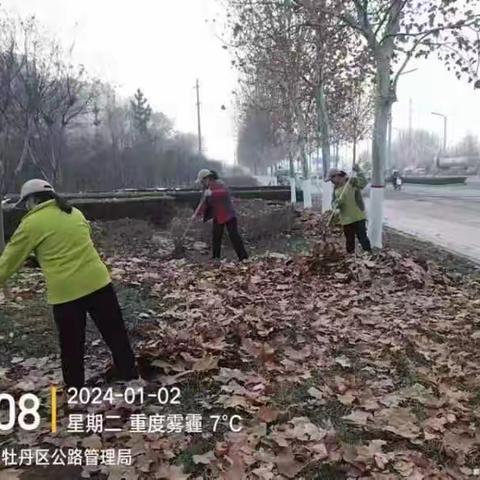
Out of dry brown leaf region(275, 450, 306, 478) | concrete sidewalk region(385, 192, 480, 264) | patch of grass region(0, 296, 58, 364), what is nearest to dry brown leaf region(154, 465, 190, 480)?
dry brown leaf region(275, 450, 306, 478)

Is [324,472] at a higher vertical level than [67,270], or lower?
lower

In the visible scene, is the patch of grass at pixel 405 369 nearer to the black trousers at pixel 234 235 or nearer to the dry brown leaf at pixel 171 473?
the dry brown leaf at pixel 171 473

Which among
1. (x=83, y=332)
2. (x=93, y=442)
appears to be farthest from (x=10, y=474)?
(x=83, y=332)

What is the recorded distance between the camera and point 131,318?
553 centimetres

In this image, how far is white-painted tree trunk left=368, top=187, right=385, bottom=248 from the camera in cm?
942

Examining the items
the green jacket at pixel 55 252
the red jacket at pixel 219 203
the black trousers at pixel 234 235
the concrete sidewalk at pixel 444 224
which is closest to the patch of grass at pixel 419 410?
the green jacket at pixel 55 252

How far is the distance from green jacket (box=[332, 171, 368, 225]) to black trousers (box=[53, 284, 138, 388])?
199 inches

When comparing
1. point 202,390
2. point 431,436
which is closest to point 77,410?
point 202,390

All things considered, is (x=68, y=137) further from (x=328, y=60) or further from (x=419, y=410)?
(x=419, y=410)

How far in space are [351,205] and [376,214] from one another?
1.18 metres

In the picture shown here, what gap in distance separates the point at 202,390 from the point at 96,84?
29056 millimetres

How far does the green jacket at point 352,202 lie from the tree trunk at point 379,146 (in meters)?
1.04

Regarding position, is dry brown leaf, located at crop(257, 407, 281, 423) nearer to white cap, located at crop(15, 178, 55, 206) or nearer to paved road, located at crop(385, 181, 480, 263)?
white cap, located at crop(15, 178, 55, 206)

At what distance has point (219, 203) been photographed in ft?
29.1
